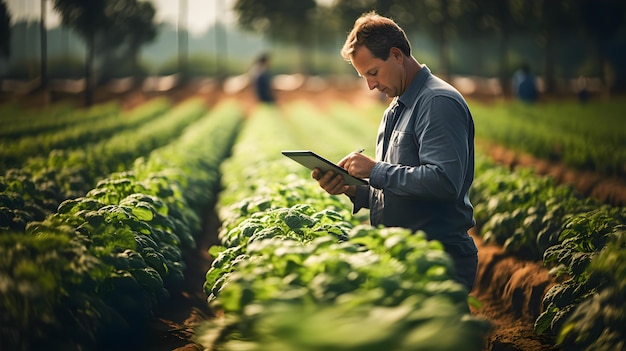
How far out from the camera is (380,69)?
352 cm

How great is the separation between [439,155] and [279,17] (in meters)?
57.5

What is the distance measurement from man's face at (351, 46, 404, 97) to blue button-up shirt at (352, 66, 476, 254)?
3.8 inches

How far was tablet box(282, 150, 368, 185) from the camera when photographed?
3.60 m

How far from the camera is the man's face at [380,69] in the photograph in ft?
11.4

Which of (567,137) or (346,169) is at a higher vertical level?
(346,169)

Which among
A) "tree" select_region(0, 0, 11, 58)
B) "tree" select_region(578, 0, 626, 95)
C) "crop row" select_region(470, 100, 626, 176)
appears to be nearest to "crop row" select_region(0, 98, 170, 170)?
"tree" select_region(0, 0, 11, 58)

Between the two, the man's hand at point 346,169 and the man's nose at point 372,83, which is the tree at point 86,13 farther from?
the man's nose at point 372,83

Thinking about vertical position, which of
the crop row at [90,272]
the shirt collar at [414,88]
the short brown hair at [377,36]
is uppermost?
the short brown hair at [377,36]

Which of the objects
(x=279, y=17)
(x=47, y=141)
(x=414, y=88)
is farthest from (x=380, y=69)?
(x=279, y=17)

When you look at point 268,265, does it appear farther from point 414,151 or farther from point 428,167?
point 414,151

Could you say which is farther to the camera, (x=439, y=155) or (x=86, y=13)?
(x=86, y=13)

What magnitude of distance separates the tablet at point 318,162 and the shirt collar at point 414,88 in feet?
1.58

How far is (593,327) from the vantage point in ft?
10.7

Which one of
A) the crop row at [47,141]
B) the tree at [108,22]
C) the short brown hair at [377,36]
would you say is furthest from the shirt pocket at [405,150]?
the tree at [108,22]
